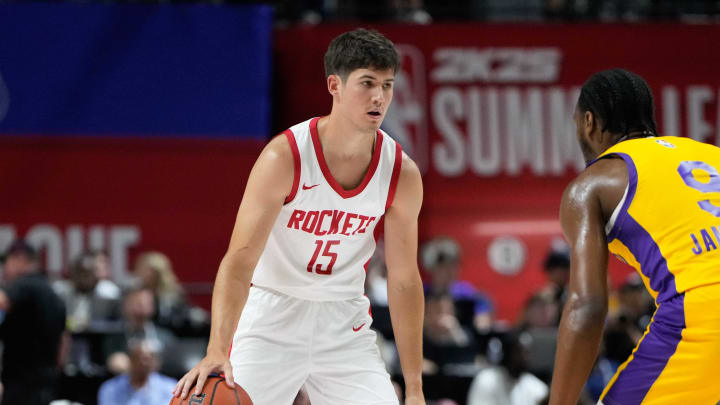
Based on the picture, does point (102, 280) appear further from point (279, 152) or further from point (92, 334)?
point (279, 152)

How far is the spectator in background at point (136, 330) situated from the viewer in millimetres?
7785

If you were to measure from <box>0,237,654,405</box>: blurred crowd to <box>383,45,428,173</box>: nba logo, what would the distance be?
1.45m

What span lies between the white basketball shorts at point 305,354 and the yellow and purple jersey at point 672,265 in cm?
112

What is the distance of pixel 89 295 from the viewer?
8.89 metres

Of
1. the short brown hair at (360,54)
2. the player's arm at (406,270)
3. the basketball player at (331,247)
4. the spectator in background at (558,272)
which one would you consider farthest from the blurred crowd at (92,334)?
the short brown hair at (360,54)

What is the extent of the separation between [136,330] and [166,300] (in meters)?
0.98

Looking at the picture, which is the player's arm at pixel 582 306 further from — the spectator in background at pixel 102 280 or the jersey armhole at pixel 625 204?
the spectator in background at pixel 102 280

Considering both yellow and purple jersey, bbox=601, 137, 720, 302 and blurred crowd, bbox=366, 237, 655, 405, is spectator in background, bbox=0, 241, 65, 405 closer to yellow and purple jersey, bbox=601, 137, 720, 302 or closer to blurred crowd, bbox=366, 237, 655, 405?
blurred crowd, bbox=366, 237, 655, 405

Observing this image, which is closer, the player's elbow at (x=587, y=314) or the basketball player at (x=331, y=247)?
the player's elbow at (x=587, y=314)

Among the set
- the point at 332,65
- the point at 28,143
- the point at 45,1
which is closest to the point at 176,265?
the point at 28,143

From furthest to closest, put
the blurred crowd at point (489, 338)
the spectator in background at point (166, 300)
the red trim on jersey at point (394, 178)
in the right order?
the spectator in background at point (166, 300)
the blurred crowd at point (489, 338)
the red trim on jersey at point (394, 178)

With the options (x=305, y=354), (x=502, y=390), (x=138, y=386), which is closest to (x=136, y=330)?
(x=138, y=386)

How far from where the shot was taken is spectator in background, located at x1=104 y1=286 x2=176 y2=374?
779 cm

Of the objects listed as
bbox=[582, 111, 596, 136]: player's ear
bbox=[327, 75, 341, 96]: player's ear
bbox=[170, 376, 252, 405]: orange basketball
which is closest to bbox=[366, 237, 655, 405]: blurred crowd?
bbox=[327, 75, 341, 96]: player's ear
